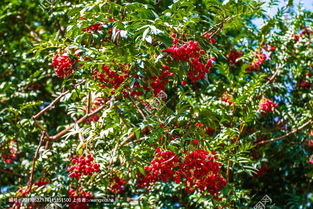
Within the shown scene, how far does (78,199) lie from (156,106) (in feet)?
4.22

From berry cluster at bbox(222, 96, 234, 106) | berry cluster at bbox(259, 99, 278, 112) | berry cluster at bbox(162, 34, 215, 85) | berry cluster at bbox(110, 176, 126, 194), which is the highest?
berry cluster at bbox(162, 34, 215, 85)

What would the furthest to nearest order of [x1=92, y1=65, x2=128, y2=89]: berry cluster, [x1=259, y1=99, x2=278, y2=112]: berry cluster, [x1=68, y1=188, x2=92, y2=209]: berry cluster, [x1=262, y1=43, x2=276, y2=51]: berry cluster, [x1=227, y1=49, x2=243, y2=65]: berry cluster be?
[x1=227, y1=49, x2=243, y2=65]: berry cluster, [x1=262, y1=43, x2=276, y2=51]: berry cluster, [x1=259, y1=99, x2=278, y2=112]: berry cluster, [x1=68, y1=188, x2=92, y2=209]: berry cluster, [x1=92, y1=65, x2=128, y2=89]: berry cluster

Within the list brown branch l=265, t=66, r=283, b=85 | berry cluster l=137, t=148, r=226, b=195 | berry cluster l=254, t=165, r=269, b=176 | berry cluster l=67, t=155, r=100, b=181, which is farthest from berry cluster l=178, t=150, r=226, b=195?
brown branch l=265, t=66, r=283, b=85

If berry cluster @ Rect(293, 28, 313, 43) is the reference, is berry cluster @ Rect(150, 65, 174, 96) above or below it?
above

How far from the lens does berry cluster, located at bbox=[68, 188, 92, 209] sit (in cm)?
371

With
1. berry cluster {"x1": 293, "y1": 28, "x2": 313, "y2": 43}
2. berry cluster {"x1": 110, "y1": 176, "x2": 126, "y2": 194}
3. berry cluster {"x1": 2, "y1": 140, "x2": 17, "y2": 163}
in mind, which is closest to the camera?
berry cluster {"x1": 110, "y1": 176, "x2": 126, "y2": 194}

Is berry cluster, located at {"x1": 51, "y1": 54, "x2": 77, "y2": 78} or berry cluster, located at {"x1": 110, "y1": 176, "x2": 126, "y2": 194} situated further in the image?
berry cluster, located at {"x1": 110, "y1": 176, "x2": 126, "y2": 194}

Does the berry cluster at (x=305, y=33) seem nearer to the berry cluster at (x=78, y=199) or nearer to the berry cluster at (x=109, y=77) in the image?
the berry cluster at (x=109, y=77)

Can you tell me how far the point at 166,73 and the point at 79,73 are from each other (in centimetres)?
82

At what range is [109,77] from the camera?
2.99m

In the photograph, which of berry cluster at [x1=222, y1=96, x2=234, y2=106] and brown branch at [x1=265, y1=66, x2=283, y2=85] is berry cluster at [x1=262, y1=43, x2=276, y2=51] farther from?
berry cluster at [x1=222, y1=96, x2=234, y2=106]

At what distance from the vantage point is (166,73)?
2945 mm

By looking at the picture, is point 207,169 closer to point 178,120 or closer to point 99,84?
point 178,120

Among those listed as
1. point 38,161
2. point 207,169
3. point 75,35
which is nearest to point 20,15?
point 38,161
